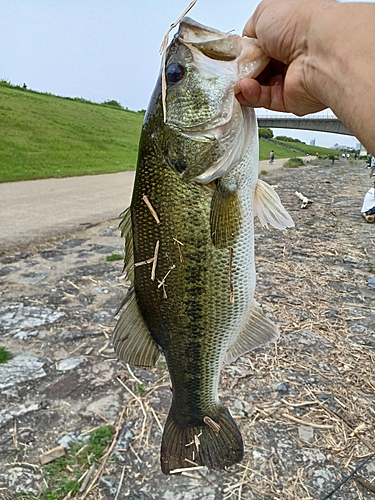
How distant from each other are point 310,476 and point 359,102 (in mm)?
1824

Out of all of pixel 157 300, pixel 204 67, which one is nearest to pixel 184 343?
pixel 157 300

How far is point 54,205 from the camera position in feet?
29.6

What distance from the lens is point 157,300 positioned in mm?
1798

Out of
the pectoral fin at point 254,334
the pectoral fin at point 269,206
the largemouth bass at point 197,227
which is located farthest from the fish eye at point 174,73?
the pectoral fin at point 254,334

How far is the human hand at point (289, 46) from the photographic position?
1467 mm

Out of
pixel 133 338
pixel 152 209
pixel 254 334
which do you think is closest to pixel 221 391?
pixel 254 334

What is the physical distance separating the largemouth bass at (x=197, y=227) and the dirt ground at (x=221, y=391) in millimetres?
447

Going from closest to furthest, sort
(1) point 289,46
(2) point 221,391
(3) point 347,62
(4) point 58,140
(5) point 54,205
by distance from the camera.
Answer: (3) point 347,62, (1) point 289,46, (2) point 221,391, (5) point 54,205, (4) point 58,140

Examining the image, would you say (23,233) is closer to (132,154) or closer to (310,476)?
(310,476)

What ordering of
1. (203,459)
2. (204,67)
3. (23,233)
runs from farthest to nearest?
(23,233)
(203,459)
(204,67)

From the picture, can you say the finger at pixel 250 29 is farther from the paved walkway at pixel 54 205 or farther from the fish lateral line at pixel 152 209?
the paved walkway at pixel 54 205

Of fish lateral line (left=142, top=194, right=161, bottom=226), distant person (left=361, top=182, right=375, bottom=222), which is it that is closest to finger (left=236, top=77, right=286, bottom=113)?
fish lateral line (left=142, top=194, right=161, bottom=226)

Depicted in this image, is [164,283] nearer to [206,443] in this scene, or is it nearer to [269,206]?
[269,206]

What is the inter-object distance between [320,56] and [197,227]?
0.74 m
